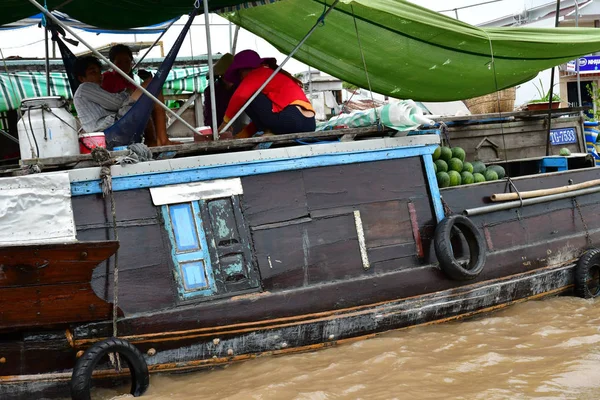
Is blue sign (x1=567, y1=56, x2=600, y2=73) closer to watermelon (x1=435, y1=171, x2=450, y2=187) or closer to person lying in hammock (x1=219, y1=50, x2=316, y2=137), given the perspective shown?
watermelon (x1=435, y1=171, x2=450, y2=187)

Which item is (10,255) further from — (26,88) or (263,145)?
(26,88)

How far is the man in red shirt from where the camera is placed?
203 inches

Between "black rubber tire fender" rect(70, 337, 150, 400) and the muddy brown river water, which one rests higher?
"black rubber tire fender" rect(70, 337, 150, 400)

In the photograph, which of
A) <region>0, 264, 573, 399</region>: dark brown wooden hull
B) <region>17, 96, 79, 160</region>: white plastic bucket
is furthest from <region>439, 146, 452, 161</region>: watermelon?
<region>17, 96, 79, 160</region>: white plastic bucket

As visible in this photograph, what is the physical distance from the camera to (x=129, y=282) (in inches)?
154

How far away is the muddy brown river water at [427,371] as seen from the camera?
3.80 meters

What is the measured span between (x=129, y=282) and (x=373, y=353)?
5.49 ft

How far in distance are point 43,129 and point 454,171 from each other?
3216 millimetres

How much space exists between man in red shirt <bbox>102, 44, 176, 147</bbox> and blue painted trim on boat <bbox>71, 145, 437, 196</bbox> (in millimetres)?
1115

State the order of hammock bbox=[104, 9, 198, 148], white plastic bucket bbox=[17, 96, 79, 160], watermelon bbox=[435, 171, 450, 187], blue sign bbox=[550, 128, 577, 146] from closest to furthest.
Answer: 1. white plastic bucket bbox=[17, 96, 79, 160]
2. hammock bbox=[104, 9, 198, 148]
3. watermelon bbox=[435, 171, 450, 187]
4. blue sign bbox=[550, 128, 577, 146]

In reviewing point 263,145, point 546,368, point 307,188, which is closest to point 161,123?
point 263,145

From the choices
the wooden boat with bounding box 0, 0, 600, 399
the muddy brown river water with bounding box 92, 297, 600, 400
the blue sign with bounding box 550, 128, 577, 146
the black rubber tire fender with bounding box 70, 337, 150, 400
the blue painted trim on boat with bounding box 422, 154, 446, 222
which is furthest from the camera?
the blue sign with bounding box 550, 128, 577, 146

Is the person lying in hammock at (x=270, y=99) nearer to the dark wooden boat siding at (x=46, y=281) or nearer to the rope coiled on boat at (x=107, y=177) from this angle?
the rope coiled on boat at (x=107, y=177)

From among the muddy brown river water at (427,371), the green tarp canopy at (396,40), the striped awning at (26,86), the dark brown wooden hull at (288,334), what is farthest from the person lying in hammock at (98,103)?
the striped awning at (26,86)
